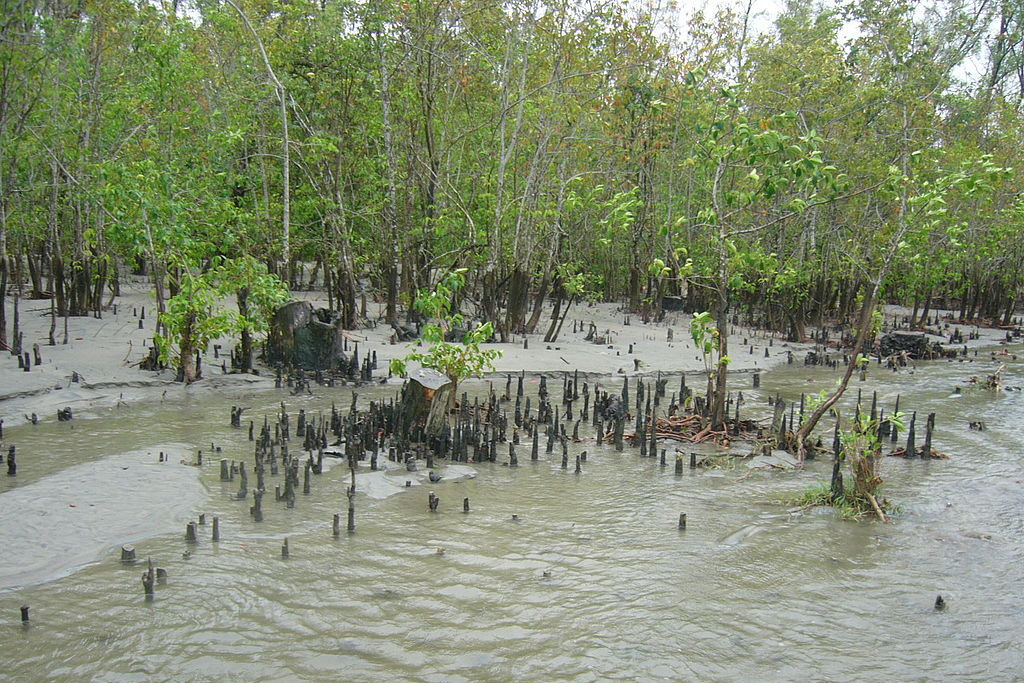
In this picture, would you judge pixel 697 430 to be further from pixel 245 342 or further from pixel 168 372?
pixel 168 372

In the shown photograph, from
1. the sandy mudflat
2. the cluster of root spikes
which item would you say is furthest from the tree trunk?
the cluster of root spikes

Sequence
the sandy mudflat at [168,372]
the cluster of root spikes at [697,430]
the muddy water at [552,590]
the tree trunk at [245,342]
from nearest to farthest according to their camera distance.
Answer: the muddy water at [552,590]
the cluster of root spikes at [697,430]
the sandy mudflat at [168,372]
the tree trunk at [245,342]

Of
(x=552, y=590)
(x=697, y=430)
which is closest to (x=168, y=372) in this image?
(x=697, y=430)

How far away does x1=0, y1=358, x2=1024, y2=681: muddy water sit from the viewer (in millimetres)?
3992

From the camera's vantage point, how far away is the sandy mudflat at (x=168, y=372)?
9.09 meters

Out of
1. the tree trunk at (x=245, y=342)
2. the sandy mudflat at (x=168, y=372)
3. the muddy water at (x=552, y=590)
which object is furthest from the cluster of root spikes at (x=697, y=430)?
the tree trunk at (x=245, y=342)

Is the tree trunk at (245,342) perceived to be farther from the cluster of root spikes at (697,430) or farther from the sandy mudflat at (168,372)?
the cluster of root spikes at (697,430)

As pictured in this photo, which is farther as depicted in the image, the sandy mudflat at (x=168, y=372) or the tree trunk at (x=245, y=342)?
the tree trunk at (x=245, y=342)

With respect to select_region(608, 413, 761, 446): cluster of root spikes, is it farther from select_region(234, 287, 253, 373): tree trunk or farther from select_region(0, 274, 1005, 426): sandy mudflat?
select_region(234, 287, 253, 373): tree trunk

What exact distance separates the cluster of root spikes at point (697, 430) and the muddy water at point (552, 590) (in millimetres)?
1251

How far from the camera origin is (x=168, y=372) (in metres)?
10.2

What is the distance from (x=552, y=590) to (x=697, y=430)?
173 inches

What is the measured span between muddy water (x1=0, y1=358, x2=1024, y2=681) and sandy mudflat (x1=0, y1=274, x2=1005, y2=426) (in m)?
2.17

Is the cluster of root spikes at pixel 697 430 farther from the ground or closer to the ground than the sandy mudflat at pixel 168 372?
closer to the ground
